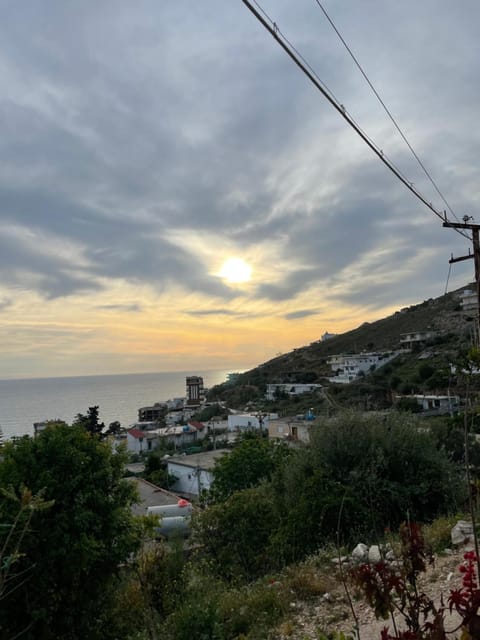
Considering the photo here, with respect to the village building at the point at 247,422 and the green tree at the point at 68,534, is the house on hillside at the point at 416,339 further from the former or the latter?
the green tree at the point at 68,534

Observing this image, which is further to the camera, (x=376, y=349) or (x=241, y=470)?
(x=376, y=349)

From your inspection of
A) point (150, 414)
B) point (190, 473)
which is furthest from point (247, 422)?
point (150, 414)

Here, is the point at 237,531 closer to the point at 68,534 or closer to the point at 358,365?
the point at 68,534

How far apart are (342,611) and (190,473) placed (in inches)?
836

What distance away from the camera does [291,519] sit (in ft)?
27.0

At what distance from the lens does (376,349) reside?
74438 millimetres

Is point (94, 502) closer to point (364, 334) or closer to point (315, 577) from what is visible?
point (315, 577)

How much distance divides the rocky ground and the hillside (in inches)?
1637

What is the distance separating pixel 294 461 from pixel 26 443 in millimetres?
5987

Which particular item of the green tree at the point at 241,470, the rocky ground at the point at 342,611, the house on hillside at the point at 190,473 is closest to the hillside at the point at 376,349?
the house on hillside at the point at 190,473

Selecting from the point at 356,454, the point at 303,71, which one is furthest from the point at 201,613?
the point at 356,454

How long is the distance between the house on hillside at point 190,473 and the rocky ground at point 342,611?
725 inches

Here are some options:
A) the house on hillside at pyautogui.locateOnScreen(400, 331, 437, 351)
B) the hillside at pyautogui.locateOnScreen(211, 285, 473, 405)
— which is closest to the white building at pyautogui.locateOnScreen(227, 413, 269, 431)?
the hillside at pyautogui.locateOnScreen(211, 285, 473, 405)

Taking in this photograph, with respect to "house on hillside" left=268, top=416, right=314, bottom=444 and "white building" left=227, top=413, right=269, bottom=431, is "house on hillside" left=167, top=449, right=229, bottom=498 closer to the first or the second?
Answer: "house on hillside" left=268, top=416, right=314, bottom=444
